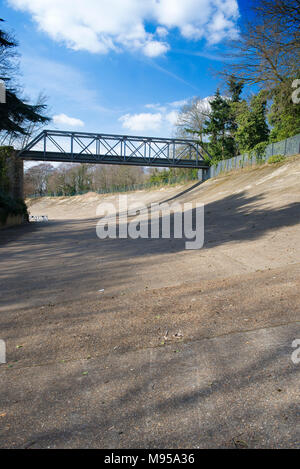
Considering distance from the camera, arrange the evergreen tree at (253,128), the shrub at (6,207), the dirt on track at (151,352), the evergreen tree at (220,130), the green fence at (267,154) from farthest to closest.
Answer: the evergreen tree at (220,130) < the evergreen tree at (253,128) < the green fence at (267,154) < the shrub at (6,207) < the dirt on track at (151,352)

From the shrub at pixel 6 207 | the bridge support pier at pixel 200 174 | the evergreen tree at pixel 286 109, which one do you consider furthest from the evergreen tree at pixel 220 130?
the shrub at pixel 6 207

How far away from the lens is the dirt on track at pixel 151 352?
2.23 m

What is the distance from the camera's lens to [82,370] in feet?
10.1

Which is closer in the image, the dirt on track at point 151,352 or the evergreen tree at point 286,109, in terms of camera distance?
the dirt on track at point 151,352

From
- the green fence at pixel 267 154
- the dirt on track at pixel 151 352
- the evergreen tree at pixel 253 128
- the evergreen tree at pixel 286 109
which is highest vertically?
the evergreen tree at pixel 253 128

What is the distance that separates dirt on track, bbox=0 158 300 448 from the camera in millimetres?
2234

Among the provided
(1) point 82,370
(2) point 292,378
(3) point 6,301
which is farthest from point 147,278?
(2) point 292,378

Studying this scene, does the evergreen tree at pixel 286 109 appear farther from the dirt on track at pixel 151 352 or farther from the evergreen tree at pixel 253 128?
the dirt on track at pixel 151 352

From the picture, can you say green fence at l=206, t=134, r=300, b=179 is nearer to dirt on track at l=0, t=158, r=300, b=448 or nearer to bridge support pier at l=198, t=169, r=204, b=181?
bridge support pier at l=198, t=169, r=204, b=181

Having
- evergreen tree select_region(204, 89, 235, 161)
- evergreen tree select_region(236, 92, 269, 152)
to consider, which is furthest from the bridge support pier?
evergreen tree select_region(236, 92, 269, 152)

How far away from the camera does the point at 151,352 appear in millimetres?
3344

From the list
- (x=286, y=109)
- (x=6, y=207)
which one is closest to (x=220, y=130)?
(x=286, y=109)

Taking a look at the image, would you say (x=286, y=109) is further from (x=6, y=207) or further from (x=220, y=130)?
(x=220, y=130)
